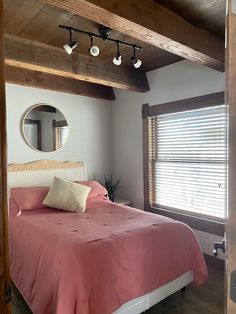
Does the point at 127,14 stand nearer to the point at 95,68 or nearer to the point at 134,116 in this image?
the point at 95,68

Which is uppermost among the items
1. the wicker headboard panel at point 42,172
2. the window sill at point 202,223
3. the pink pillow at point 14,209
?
the wicker headboard panel at point 42,172

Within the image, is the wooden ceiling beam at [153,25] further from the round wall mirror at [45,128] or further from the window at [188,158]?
the round wall mirror at [45,128]

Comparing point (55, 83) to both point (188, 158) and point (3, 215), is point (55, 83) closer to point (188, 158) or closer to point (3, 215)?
point (188, 158)

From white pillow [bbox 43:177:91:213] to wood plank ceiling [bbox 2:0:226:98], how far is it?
1.66 m

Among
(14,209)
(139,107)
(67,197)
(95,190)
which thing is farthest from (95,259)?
(139,107)

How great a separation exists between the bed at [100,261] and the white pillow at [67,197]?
215mm

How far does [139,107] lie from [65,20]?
1.88 meters

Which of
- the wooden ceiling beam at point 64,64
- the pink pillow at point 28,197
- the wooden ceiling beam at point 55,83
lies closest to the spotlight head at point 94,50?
the wooden ceiling beam at point 64,64

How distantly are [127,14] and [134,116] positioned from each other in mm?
2252

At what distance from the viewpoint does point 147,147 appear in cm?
377

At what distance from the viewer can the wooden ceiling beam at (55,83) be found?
130 inches

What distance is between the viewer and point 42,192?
3.20 metres

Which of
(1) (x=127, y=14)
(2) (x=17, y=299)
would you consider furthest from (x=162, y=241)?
(1) (x=127, y=14)

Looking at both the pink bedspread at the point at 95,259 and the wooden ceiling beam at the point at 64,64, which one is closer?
the pink bedspread at the point at 95,259
